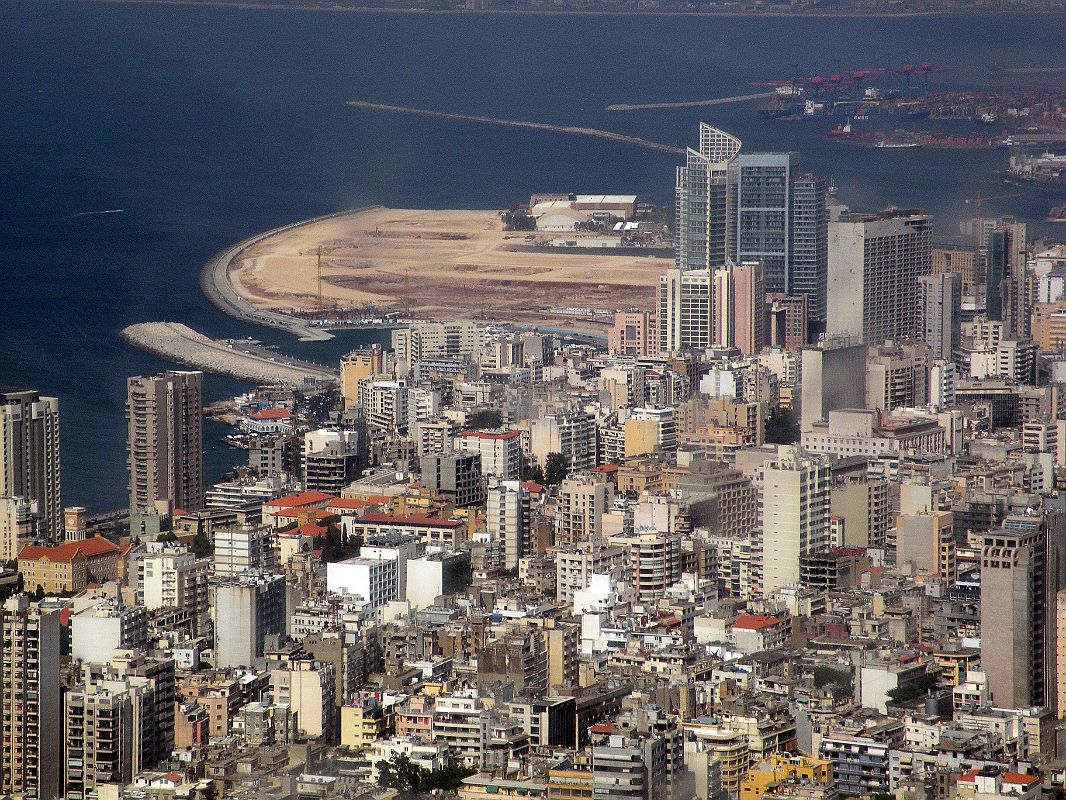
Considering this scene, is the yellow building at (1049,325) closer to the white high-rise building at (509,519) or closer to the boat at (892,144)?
the boat at (892,144)

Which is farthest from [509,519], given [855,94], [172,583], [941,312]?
[855,94]

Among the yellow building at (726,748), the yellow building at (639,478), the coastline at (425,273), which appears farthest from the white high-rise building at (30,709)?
the coastline at (425,273)

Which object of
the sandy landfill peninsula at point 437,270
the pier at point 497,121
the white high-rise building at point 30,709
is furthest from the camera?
the pier at point 497,121

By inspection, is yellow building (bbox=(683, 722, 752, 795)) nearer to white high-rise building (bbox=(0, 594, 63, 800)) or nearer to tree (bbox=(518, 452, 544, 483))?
white high-rise building (bbox=(0, 594, 63, 800))

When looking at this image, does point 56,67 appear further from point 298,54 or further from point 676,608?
point 676,608

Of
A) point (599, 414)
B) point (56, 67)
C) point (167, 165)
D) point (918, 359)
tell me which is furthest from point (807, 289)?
point (56, 67)

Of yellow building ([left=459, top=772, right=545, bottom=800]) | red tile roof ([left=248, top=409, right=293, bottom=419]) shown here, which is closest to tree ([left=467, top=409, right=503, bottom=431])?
red tile roof ([left=248, top=409, right=293, bottom=419])
